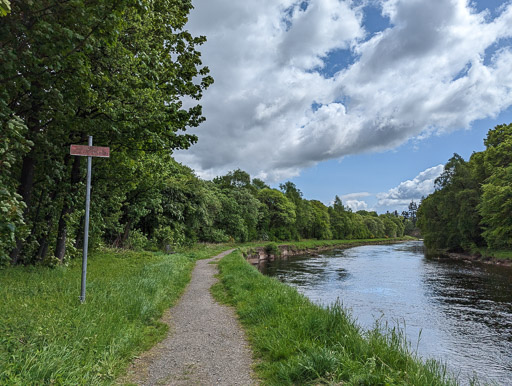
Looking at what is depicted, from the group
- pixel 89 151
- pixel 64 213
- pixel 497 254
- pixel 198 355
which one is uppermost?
pixel 89 151

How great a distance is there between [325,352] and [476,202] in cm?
4138

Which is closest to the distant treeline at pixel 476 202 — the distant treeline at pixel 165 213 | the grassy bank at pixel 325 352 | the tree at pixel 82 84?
the distant treeline at pixel 165 213

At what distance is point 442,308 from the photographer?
1288 cm

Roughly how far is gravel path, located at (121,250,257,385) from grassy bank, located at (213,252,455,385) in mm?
296

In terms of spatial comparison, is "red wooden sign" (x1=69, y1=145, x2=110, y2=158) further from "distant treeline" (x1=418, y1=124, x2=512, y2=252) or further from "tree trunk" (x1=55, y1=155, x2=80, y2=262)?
"distant treeline" (x1=418, y1=124, x2=512, y2=252)

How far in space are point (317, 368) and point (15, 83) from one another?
7312 mm

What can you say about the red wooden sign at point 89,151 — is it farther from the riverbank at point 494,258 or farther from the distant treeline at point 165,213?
the riverbank at point 494,258

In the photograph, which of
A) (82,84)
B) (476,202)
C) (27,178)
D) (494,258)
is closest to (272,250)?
(494,258)

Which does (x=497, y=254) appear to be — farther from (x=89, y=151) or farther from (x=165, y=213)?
(x=89, y=151)

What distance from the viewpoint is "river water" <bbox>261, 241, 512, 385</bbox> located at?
8039 millimetres

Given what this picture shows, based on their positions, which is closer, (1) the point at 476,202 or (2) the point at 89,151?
(2) the point at 89,151

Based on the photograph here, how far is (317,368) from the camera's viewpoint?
13.0 ft

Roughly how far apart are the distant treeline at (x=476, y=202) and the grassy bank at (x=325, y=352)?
1106 inches

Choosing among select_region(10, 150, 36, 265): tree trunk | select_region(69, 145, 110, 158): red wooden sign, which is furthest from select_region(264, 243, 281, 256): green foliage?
select_region(69, 145, 110, 158): red wooden sign
